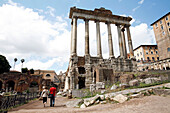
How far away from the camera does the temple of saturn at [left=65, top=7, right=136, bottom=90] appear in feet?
52.7

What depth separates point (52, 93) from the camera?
7152mm

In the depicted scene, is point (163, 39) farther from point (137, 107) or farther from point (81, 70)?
point (137, 107)

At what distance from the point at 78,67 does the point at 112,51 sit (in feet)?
24.6

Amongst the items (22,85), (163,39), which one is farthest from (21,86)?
(163,39)

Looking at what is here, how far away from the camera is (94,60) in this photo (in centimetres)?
1909

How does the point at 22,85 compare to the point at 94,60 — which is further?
the point at 22,85

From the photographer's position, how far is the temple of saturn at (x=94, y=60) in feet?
52.7

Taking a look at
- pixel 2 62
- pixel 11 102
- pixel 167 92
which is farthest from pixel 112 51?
pixel 2 62

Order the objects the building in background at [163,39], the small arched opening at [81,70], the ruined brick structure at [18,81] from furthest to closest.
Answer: the building in background at [163,39]
the ruined brick structure at [18,81]
the small arched opening at [81,70]

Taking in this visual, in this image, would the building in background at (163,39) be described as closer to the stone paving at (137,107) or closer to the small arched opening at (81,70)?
the small arched opening at (81,70)

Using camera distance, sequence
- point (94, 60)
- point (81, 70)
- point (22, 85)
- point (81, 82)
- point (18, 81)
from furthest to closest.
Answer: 1. point (18, 81)
2. point (22, 85)
3. point (94, 60)
4. point (81, 70)
5. point (81, 82)

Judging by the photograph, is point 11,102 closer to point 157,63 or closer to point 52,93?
point 52,93

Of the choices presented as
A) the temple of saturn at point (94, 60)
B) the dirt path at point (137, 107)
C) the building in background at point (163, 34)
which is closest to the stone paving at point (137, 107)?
the dirt path at point (137, 107)

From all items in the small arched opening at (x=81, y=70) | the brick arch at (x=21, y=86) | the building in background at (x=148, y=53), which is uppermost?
the building in background at (x=148, y=53)
